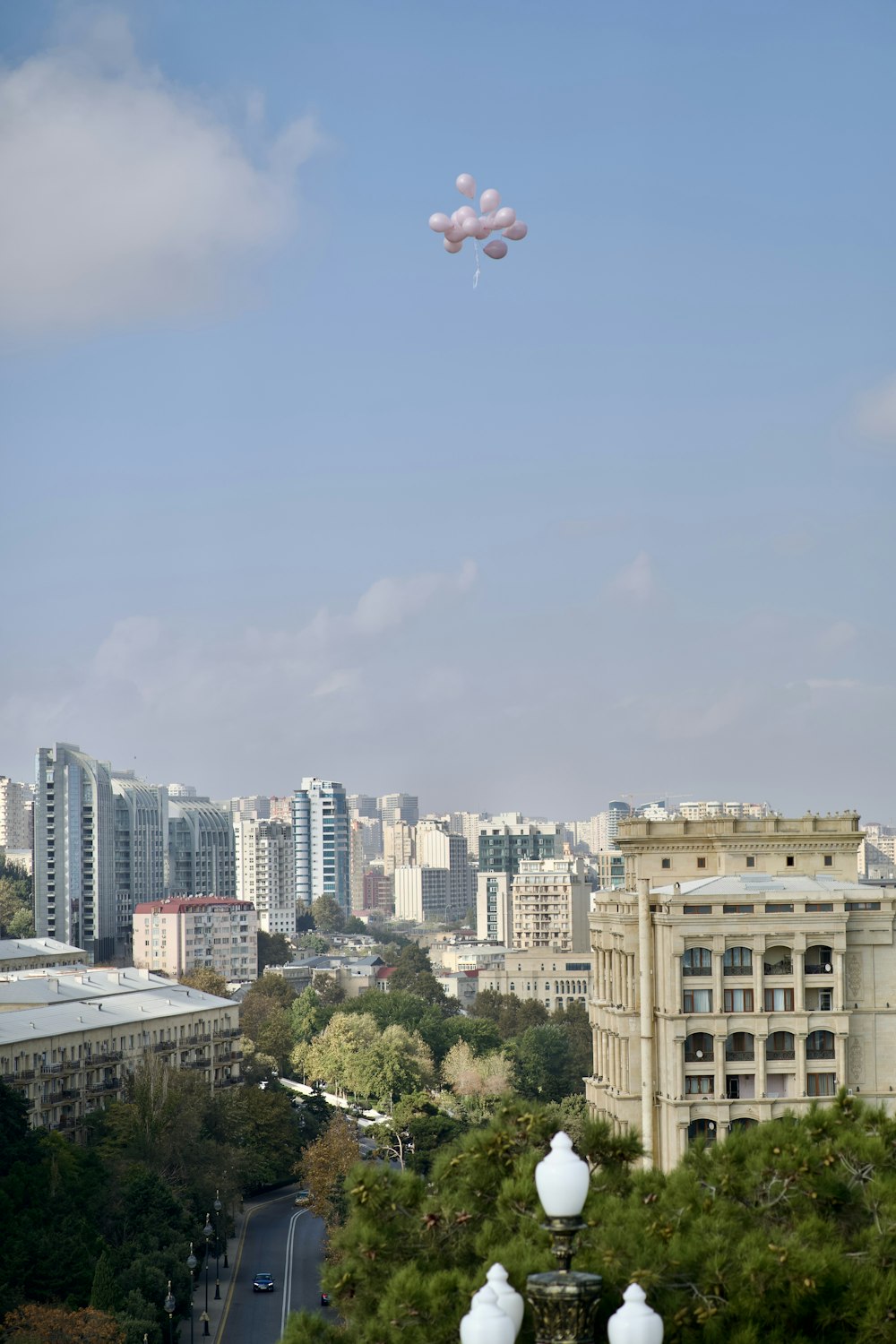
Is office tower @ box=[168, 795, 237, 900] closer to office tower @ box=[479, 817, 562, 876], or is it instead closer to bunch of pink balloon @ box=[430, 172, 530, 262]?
office tower @ box=[479, 817, 562, 876]

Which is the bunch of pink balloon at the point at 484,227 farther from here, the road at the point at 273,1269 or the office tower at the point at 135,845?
the office tower at the point at 135,845

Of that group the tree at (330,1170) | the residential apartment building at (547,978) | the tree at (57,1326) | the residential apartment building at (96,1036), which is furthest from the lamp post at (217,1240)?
the residential apartment building at (547,978)

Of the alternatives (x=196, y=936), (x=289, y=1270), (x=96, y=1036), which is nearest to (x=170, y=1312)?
(x=289, y=1270)

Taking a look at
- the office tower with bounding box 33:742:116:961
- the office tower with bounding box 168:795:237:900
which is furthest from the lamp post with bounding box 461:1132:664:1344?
the office tower with bounding box 168:795:237:900

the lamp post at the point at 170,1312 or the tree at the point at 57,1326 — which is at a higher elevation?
the tree at the point at 57,1326

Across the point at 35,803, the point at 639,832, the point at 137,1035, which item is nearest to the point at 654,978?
the point at 639,832

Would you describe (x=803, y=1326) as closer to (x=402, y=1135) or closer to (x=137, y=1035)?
(x=402, y=1135)

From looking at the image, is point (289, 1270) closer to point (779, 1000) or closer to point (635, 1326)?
point (779, 1000)
